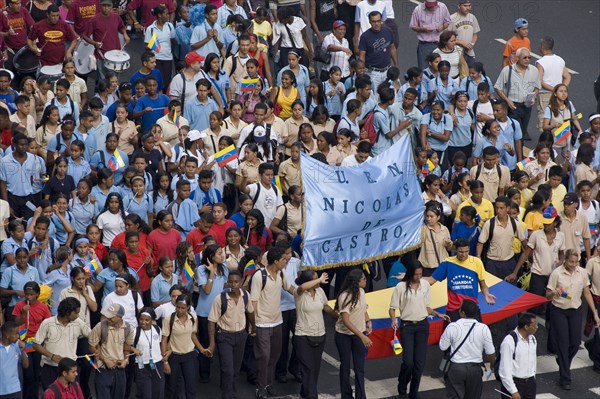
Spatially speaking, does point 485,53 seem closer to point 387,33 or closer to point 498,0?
point 498,0

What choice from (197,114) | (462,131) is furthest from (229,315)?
(462,131)

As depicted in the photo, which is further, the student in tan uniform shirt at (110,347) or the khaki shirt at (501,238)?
the khaki shirt at (501,238)

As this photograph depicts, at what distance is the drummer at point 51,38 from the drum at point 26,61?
0.10 metres

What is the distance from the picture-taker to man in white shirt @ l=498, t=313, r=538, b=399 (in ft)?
55.7

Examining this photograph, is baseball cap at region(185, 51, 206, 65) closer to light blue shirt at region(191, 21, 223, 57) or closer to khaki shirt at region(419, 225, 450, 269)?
light blue shirt at region(191, 21, 223, 57)

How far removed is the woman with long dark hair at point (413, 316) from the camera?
691 inches

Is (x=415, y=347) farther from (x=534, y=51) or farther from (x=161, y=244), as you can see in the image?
(x=534, y=51)

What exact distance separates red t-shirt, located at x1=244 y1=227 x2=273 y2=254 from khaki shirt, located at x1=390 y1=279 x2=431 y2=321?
78.2 inches

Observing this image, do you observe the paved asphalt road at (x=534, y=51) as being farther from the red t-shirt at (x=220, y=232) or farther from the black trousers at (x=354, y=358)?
the red t-shirt at (x=220, y=232)

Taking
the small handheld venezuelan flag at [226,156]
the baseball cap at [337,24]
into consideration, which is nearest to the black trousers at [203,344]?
the small handheld venezuelan flag at [226,156]

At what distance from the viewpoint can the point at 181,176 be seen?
19641 millimetres

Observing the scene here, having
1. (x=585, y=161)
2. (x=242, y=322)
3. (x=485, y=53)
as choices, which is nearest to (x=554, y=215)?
(x=585, y=161)

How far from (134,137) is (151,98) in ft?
3.30

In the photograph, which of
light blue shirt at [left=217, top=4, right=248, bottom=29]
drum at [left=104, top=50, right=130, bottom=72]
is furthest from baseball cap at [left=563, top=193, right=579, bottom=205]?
drum at [left=104, top=50, right=130, bottom=72]
